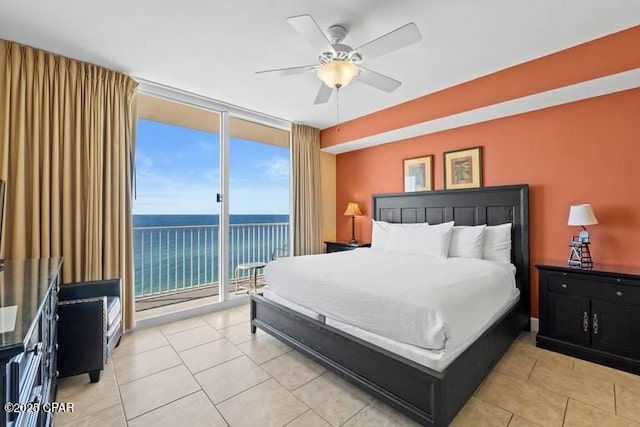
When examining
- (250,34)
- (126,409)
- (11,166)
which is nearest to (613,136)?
(250,34)

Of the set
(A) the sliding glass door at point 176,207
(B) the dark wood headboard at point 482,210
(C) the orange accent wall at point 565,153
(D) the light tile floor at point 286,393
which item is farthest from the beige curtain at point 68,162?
(B) the dark wood headboard at point 482,210

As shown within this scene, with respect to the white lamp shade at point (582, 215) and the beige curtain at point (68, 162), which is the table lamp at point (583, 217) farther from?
the beige curtain at point (68, 162)

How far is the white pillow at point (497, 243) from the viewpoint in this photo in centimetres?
304

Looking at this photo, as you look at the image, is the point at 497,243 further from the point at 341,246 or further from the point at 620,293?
the point at 341,246

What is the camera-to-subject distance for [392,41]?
6.29 ft

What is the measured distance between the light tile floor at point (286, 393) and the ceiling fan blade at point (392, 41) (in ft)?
7.97

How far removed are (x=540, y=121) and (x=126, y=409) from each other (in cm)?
445

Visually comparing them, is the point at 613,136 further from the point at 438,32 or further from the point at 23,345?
the point at 23,345

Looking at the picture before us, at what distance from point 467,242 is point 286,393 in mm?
2402

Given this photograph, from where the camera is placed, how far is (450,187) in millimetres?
3736

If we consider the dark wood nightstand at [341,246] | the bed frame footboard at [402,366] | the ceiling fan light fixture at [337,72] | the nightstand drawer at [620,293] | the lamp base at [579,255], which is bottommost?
the bed frame footboard at [402,366]

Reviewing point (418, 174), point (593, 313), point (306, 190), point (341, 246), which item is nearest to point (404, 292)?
point (593, 313)

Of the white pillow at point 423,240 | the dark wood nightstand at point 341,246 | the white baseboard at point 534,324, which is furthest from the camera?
the dark wood nightstand at point 341,246

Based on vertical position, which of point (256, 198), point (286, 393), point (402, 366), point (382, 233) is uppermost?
point (256, 198)
